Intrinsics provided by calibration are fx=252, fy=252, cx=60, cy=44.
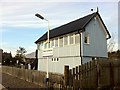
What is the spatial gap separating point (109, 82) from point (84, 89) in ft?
5.46

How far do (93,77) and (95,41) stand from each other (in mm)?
16635

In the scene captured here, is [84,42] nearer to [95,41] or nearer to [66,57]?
[95,41]

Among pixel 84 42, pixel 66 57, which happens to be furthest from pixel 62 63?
pixel 84 42

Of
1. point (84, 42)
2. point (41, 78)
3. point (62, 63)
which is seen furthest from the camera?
point (62, 63)

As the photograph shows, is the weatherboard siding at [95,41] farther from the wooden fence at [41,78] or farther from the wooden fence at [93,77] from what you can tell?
the wooden fence at [93,77]

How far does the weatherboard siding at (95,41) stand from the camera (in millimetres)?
30753

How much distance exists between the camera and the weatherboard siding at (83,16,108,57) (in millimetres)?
30753

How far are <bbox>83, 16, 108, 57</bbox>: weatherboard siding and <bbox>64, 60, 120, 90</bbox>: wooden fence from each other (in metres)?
14.7

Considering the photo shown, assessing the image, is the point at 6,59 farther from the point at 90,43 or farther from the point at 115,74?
the point at 115,74

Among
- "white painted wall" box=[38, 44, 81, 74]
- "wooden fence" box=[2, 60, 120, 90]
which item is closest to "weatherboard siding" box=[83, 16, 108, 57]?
"white painted wall" box=[38, 44, 81, 74]

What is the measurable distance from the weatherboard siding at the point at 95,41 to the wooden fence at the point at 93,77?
1469 centimetres

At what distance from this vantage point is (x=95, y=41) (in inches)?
1240

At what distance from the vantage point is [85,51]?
30219mm

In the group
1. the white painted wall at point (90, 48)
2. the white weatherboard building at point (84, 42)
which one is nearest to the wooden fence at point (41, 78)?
the white weatherboard building at point (84, 42)
